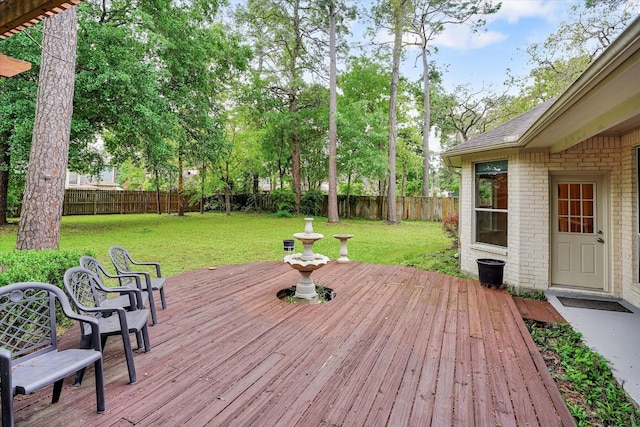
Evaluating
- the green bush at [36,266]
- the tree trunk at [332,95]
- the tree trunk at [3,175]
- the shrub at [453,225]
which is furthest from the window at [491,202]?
the tree trunk at [3,175]

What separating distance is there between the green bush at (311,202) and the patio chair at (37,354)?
1750 cm

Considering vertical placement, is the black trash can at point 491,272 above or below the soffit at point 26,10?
below

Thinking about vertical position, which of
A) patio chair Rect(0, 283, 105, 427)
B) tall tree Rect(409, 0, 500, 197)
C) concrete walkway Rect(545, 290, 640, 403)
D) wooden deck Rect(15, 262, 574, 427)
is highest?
tall tree Rect(409, 0, 500, 197)

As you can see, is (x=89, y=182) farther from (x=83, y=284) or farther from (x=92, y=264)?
(x=83, y=284)

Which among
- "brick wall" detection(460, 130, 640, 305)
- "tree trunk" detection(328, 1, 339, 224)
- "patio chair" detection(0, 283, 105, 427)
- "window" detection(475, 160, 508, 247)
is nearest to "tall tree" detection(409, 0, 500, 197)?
"tree trunk" detection(328, 1, 339, 224)

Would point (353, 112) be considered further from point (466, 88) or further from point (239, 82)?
point (466, 88)

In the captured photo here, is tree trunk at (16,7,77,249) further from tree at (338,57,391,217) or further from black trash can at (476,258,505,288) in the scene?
tree at (338,57,391,217)

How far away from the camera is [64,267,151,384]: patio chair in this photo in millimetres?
2301

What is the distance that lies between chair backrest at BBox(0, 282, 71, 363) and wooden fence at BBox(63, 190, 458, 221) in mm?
16391

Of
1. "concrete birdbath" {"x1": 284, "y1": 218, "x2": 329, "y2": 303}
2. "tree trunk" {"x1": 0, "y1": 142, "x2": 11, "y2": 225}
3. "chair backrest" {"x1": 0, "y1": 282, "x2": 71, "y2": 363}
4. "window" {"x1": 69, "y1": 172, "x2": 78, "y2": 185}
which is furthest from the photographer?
"window" {"x1": 69, "y1": 172, "x2": 78, "y2": 185}

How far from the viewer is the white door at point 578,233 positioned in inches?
196

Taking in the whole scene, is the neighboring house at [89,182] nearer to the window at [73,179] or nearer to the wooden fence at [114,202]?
the window at [73,179]

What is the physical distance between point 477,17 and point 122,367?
19.5m

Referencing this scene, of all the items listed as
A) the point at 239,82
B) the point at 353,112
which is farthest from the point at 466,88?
the point at 239,82
